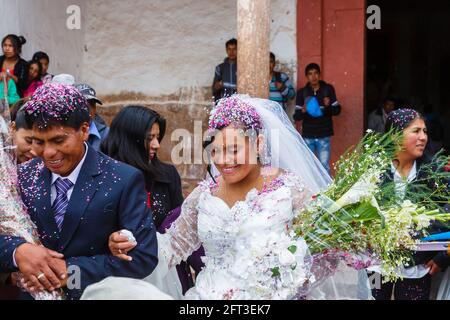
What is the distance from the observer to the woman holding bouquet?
5457 mm

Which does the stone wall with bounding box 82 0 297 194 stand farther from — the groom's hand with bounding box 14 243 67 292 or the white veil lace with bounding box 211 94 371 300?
the groom's hand with bounding box 14 243 67 292

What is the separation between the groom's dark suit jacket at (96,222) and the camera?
11.9 feet

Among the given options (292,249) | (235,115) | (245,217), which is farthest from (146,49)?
(292,249)

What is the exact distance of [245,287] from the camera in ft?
13.1

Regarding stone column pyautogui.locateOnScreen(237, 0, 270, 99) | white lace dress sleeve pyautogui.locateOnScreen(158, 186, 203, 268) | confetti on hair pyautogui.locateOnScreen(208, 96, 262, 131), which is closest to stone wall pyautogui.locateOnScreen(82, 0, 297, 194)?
stone column pyautogui.locateOnScreen(237, 0, 270, 99)

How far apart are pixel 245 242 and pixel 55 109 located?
45.4 inches

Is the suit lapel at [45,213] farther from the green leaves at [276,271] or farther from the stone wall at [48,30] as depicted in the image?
the stone wall at [48,30]

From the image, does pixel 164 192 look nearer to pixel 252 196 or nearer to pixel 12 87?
pixel 252 196

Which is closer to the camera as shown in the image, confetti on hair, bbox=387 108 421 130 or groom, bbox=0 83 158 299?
groom, bbox=0 83 158 299

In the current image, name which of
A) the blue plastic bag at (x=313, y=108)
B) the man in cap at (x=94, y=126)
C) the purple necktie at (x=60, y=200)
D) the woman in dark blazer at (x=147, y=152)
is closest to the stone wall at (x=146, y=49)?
the blue plastic bag at (x=313, y=108)

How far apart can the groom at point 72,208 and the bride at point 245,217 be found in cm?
53

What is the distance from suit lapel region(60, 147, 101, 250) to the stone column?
390 centimetres

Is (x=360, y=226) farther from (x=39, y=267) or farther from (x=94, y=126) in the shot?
(x=94, y=126)

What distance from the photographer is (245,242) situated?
4.16 metres
